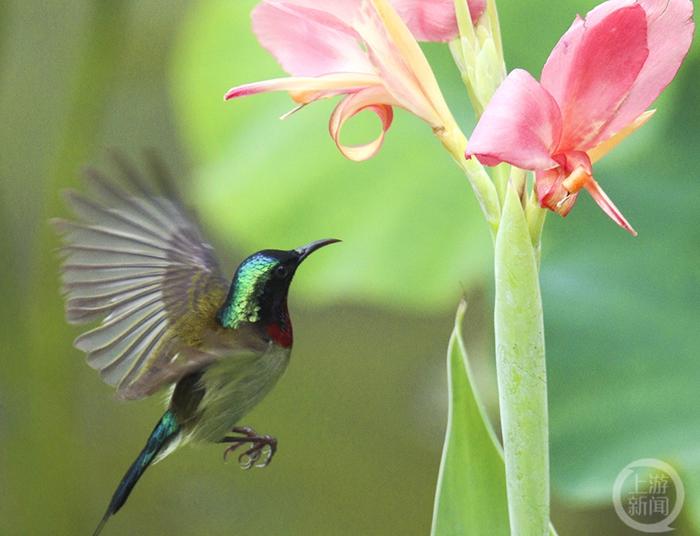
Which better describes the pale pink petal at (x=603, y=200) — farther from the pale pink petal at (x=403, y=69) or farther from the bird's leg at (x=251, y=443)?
the bird's leg at (x=251, y=443)

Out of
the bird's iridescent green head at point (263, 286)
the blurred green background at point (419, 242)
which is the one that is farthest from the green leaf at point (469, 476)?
the blurred green background at point (419, 242)

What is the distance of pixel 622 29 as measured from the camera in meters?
0.30

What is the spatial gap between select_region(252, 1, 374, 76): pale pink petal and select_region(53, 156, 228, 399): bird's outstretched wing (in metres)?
0.10

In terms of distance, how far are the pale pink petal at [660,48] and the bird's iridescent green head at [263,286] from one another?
0.18 meters

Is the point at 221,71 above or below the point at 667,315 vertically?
above

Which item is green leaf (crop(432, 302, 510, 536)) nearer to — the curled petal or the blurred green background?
the curled petal

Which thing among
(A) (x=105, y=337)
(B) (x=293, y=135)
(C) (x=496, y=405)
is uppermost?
(B) (x=293, y=135)

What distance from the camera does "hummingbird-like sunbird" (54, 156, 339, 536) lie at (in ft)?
1.50

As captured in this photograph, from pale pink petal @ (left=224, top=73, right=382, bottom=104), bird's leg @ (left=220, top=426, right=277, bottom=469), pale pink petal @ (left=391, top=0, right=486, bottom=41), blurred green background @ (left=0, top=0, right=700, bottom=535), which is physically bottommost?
bird's leg @ (left=220, top=426, right=277, bottom=469)

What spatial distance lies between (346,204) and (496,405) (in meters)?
0.42

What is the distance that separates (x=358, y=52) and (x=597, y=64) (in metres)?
0.09

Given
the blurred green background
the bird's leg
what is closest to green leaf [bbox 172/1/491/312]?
the blurred green background

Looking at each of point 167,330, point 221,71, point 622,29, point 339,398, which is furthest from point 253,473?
point 622,29

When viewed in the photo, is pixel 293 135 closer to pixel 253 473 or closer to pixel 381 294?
pixel 381 294
